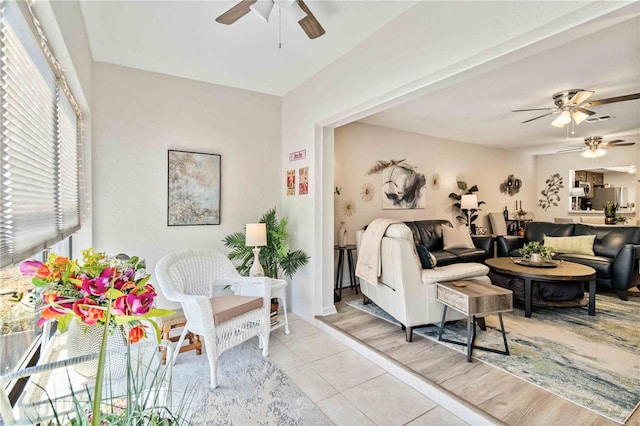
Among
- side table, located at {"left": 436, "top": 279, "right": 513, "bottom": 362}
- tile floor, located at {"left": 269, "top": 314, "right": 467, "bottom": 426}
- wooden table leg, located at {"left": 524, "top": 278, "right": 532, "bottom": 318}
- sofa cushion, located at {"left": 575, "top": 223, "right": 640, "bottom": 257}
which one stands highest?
sofa cushion, located at {"left": 575, "top": 223, "right": 640, "bottom": 257}

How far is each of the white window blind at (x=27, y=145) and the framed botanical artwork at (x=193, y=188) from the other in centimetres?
127

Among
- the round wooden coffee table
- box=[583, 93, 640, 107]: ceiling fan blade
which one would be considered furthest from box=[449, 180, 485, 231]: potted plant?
box=[583, 93, 640, 107]: ceiling fan blade

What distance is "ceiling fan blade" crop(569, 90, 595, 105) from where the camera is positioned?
3.50 metres

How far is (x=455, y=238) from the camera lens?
520cm

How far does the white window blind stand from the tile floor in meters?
1.92

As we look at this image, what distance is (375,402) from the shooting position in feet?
7.09

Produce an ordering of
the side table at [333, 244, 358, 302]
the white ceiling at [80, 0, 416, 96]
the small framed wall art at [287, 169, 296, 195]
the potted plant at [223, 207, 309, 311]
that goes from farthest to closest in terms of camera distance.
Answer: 1. the side table at [333, 244, 358, 302]
2. the small framed wall art at [287, 169, 296, 195]
3. the potted plant at [223, 207, 309, 311]
4. the white ceiling at [80, 0, 416, 96]

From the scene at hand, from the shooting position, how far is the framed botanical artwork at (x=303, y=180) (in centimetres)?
362

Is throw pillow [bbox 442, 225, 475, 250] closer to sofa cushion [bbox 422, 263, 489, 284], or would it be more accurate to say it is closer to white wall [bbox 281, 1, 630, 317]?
sofa cushion [bbox 422, 263, 489, 284]

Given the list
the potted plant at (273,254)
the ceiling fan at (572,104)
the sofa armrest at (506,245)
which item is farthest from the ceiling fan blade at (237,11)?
the sofa armrest at (506,245)

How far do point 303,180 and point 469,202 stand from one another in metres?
3.80

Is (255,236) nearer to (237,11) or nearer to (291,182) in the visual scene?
(291,182)

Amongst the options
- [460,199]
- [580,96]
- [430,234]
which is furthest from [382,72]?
[460,199]

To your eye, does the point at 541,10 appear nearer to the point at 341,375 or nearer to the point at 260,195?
the point at 341,375
